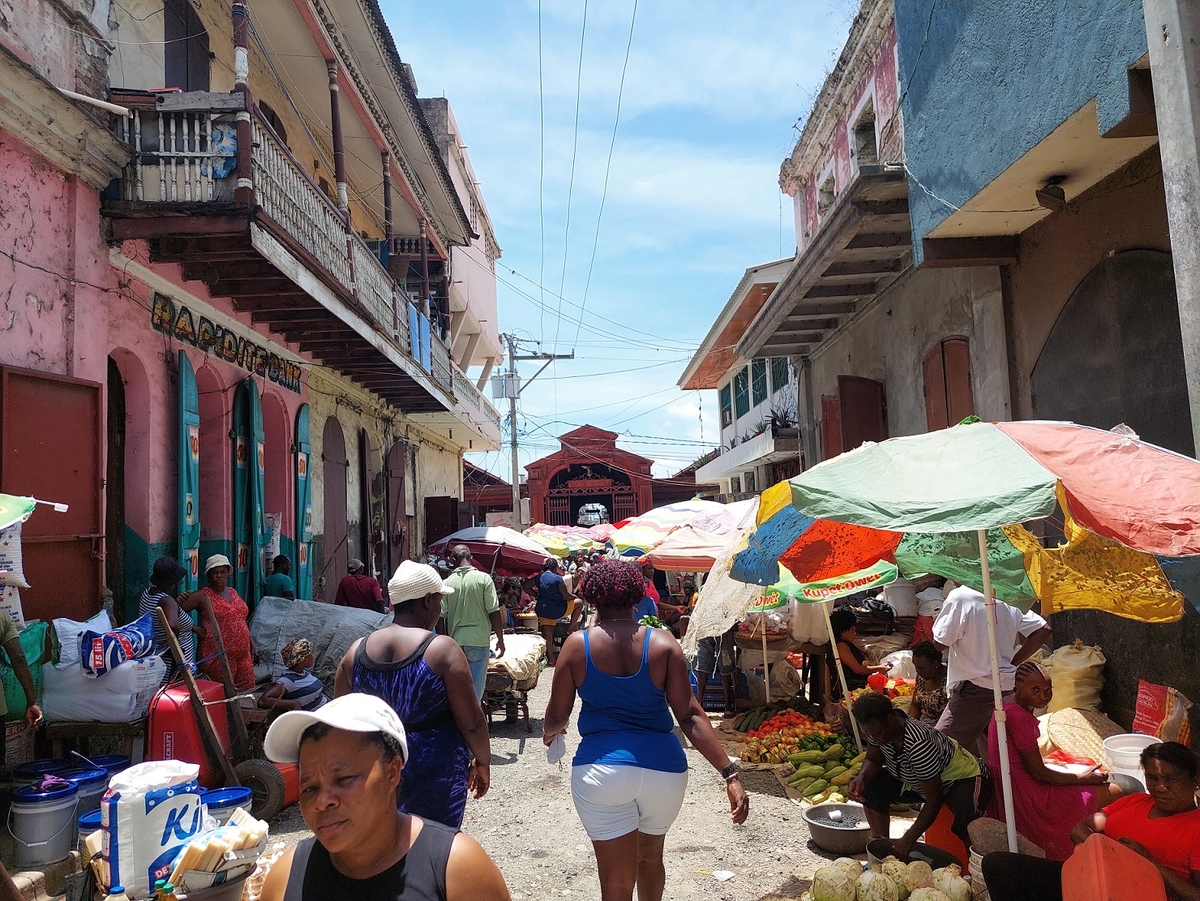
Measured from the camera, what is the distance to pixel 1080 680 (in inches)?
278

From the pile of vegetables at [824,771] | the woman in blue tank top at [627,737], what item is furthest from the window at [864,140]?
the woman in blue tank top at [627,737]

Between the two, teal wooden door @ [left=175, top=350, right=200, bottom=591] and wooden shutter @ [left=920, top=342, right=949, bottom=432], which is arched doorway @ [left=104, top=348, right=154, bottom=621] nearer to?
teal wooden door @ [left=175, top=350, right=200, bottom=591]

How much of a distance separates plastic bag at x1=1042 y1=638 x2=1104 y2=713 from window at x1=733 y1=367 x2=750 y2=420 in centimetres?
1931

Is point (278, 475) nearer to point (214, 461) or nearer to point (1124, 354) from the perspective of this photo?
point (214, 461)

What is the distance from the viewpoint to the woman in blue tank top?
376cm

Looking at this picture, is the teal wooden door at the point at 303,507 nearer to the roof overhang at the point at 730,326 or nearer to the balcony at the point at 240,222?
the balcony at the point at 240,222

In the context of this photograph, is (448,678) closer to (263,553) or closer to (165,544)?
(165,544)

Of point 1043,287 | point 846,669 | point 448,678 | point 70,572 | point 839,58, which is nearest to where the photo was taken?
point 448,678

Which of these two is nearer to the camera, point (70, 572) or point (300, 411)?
point (70, 572)

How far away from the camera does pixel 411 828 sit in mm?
2186

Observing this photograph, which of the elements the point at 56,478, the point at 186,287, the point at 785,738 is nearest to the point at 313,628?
the point at 56,478

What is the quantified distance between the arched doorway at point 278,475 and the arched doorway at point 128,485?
119 inches

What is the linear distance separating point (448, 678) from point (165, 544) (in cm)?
592

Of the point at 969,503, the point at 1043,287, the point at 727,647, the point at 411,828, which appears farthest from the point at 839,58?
the point at 411,828
